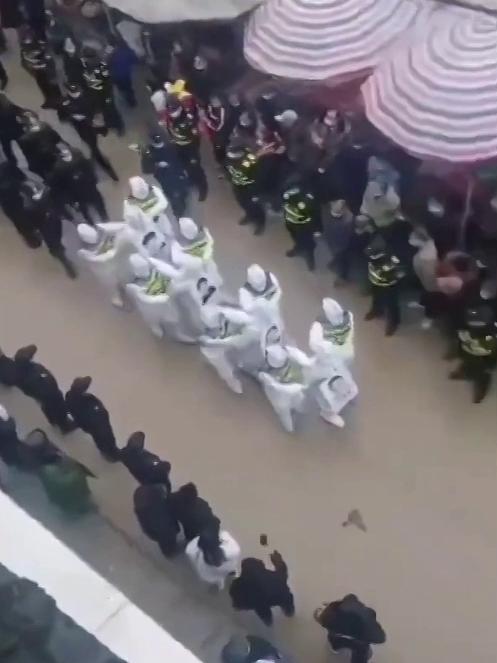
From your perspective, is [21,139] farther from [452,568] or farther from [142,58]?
[452,568]

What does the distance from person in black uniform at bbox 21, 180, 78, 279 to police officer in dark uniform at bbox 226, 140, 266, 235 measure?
496 mm

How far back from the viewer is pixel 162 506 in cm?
221

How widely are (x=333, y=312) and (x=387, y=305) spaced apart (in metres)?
0.34

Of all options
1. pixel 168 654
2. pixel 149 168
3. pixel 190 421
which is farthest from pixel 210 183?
pixel 168 654

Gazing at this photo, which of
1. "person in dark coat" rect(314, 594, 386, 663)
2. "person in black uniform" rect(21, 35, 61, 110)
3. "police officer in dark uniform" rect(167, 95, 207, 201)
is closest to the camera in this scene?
"person in dark coat" rect(314, 594, 386, 663)

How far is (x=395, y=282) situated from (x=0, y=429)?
100 centimetres

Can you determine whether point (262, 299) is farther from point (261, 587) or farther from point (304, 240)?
point (261, 587)

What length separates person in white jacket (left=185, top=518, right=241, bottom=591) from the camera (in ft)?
7.11

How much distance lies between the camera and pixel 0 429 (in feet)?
7.75

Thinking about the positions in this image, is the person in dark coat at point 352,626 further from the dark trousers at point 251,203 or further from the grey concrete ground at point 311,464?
the dark trousers at point 251,203

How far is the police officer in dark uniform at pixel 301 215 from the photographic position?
2.57m

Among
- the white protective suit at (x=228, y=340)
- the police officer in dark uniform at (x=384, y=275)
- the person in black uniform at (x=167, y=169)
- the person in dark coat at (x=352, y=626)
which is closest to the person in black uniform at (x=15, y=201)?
the person in black uniform at (x=167, y=169)

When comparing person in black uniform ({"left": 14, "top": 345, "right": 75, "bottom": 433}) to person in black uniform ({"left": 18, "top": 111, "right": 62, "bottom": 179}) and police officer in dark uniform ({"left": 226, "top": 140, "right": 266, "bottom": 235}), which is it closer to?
person in black uniform ({"left": 18, "top": 111, "right": 62, "bottom": 179})

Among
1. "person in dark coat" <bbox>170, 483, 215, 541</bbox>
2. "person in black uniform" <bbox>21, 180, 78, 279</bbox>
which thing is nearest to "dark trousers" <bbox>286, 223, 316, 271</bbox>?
"person in black uniform" <bbox>21, 180, 78, 279</bbox>
